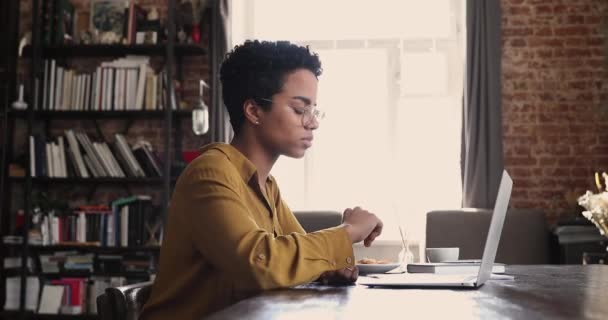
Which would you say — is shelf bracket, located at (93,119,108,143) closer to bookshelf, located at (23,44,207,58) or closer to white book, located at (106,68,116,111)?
white book, located at (106,68,116,111)

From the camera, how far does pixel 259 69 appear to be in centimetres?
166

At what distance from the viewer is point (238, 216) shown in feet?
4.25

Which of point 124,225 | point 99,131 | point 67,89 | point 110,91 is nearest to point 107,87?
point 110,91

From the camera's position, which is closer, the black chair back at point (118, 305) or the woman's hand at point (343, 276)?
the black chair back at point (118, 305)

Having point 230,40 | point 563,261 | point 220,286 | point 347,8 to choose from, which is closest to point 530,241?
point 563,261

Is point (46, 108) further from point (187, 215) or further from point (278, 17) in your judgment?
point (187, 215)

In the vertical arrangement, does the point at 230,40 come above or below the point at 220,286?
above

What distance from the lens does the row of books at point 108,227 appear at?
470 cm

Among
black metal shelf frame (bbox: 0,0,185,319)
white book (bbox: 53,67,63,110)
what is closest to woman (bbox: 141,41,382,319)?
black metal shelf frame (bbox: 0,0,185,319)

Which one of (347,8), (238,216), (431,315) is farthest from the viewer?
(347,8)

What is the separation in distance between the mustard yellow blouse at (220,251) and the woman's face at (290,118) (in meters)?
0.18

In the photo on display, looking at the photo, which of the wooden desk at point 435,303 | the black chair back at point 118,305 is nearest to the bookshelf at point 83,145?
the black chair back at point 118,305

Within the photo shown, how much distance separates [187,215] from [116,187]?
151 inches

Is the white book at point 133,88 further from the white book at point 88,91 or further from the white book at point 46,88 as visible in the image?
the white book at point 46,88
